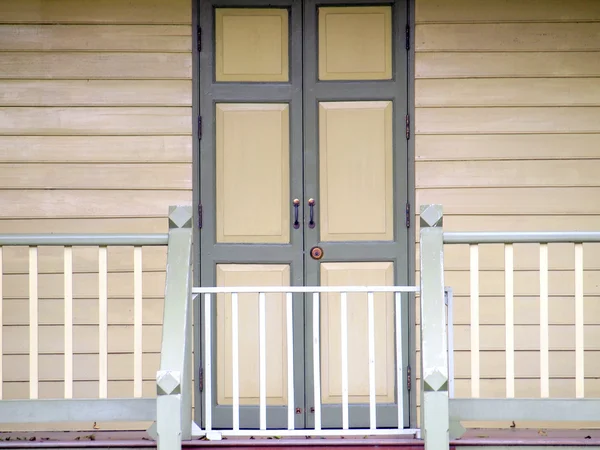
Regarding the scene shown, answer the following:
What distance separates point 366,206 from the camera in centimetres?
434

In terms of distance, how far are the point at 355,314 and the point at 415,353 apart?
0.39 m

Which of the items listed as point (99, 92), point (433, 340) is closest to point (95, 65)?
point (99, 92)

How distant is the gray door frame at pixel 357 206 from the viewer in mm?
4305

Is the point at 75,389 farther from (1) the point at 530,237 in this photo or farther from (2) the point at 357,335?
(1) the point at 530,237

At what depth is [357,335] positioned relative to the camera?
4.32 metres

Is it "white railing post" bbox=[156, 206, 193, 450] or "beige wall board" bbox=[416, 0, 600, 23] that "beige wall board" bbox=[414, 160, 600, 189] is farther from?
"white railing post" bbox=[156, 206, 193, 450]

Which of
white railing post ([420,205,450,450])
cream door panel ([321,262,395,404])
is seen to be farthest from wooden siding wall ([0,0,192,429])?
white railing post ([420,205,450,450])

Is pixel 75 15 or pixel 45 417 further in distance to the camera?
pixel 75 15

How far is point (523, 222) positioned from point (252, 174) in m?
1.51

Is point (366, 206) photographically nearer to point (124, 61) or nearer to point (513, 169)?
point (513, 169)

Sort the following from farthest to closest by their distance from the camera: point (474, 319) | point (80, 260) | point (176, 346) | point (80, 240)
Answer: point (80, 260)
point (80, 240)
point (474, 319)
point (176, 346)

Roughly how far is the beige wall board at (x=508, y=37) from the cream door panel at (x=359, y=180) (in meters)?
0.44

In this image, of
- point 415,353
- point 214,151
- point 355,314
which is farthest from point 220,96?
point 415,353

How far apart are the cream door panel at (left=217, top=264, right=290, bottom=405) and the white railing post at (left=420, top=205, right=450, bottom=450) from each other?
1.27 metres
